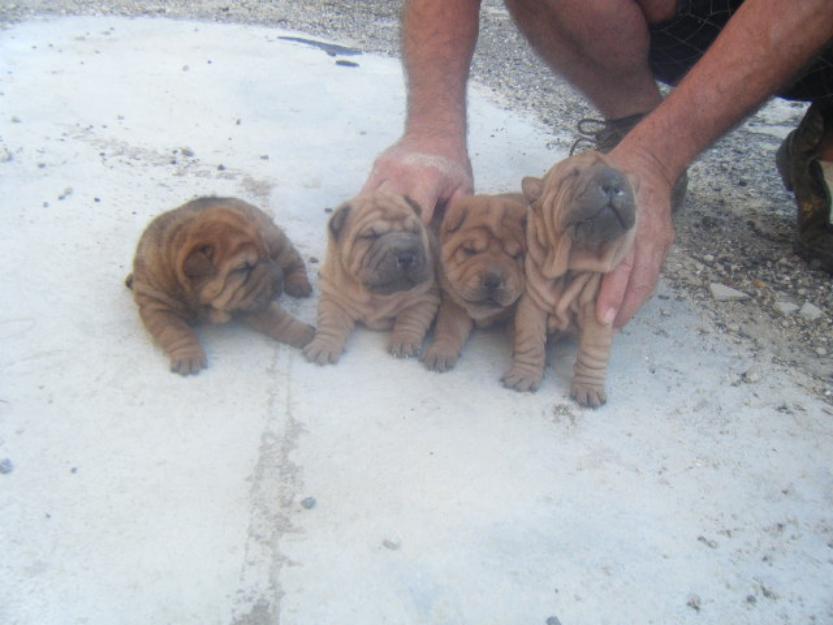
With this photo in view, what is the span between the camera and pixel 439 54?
4.59m

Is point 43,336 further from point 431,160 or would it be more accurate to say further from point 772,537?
point 772,537

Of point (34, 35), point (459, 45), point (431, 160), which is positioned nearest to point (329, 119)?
point (459, 45)

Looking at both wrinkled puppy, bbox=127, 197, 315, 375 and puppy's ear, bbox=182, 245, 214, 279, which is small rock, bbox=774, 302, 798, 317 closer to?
wrinkled puppy, bbox=127, 197, 315, 375

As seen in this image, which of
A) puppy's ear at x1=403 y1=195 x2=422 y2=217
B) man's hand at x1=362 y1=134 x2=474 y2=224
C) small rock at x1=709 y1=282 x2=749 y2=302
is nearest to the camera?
puppy's ear at x1=403 y1=195 x2=422 y2=217

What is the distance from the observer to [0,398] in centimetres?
290

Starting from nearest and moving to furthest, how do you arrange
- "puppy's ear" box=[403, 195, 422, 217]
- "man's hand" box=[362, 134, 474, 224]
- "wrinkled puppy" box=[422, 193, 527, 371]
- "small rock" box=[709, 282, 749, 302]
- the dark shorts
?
"wrinkled puppy" box=[422, 193, 527, 371] < "puppy's ear" box=[403, 195, 422, 217] < "man's hand" box=[362, 134, 474, 224] < "small rock" box=[709, 282, 749, 302] < the dark shorts

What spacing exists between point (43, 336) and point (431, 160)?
1.96 meters

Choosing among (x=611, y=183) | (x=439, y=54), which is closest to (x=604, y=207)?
(x=611, y=183)

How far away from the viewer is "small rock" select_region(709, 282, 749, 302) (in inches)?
159

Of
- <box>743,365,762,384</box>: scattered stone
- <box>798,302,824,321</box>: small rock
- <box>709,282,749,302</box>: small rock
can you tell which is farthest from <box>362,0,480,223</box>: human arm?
<box>798,302,824,321</box>: small rock

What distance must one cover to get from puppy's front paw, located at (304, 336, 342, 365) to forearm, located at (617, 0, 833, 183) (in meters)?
1.59

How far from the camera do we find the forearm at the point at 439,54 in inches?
175

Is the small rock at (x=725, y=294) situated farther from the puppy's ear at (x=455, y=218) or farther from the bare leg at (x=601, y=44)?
the puppy's ear at (x=455, y=218)

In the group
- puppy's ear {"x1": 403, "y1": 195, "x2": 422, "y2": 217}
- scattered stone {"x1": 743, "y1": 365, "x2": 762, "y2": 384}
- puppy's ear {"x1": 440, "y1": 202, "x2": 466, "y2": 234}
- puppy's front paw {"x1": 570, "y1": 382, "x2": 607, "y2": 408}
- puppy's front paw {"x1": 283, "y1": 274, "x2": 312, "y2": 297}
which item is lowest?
puppy's front paw {"x1": 283, "y1": 274, "x2": 312, "y2": 297}
